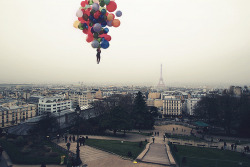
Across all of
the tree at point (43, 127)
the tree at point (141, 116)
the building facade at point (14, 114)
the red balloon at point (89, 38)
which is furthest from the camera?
the building facade at point (14, 114)

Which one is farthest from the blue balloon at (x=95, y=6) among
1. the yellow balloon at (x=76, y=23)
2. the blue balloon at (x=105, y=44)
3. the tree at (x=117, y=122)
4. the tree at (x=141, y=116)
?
the tree at (x=141, y=116)

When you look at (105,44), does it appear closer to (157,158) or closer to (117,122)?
(157,158)

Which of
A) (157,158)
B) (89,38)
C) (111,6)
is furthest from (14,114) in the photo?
(111,6)

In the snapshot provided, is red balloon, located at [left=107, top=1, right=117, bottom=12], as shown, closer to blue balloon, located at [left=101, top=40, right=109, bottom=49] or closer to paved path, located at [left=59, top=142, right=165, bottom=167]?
blue balloon, located at [left=101, top=40, right=109, bottom=49]

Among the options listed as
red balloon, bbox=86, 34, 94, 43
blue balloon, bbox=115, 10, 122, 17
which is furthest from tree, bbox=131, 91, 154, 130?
blue balloon, bbox=115, 10, 122, 17

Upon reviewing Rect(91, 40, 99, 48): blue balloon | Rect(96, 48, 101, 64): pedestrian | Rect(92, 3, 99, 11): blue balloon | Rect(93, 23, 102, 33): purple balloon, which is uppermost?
Rect(92, 3, 99, 11): blue balloon

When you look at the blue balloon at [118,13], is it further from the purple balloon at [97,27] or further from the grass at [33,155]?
the grass at [33,155]

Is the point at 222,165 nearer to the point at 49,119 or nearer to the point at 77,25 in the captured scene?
the point at 77,25

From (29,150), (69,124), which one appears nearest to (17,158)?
(29,150)
